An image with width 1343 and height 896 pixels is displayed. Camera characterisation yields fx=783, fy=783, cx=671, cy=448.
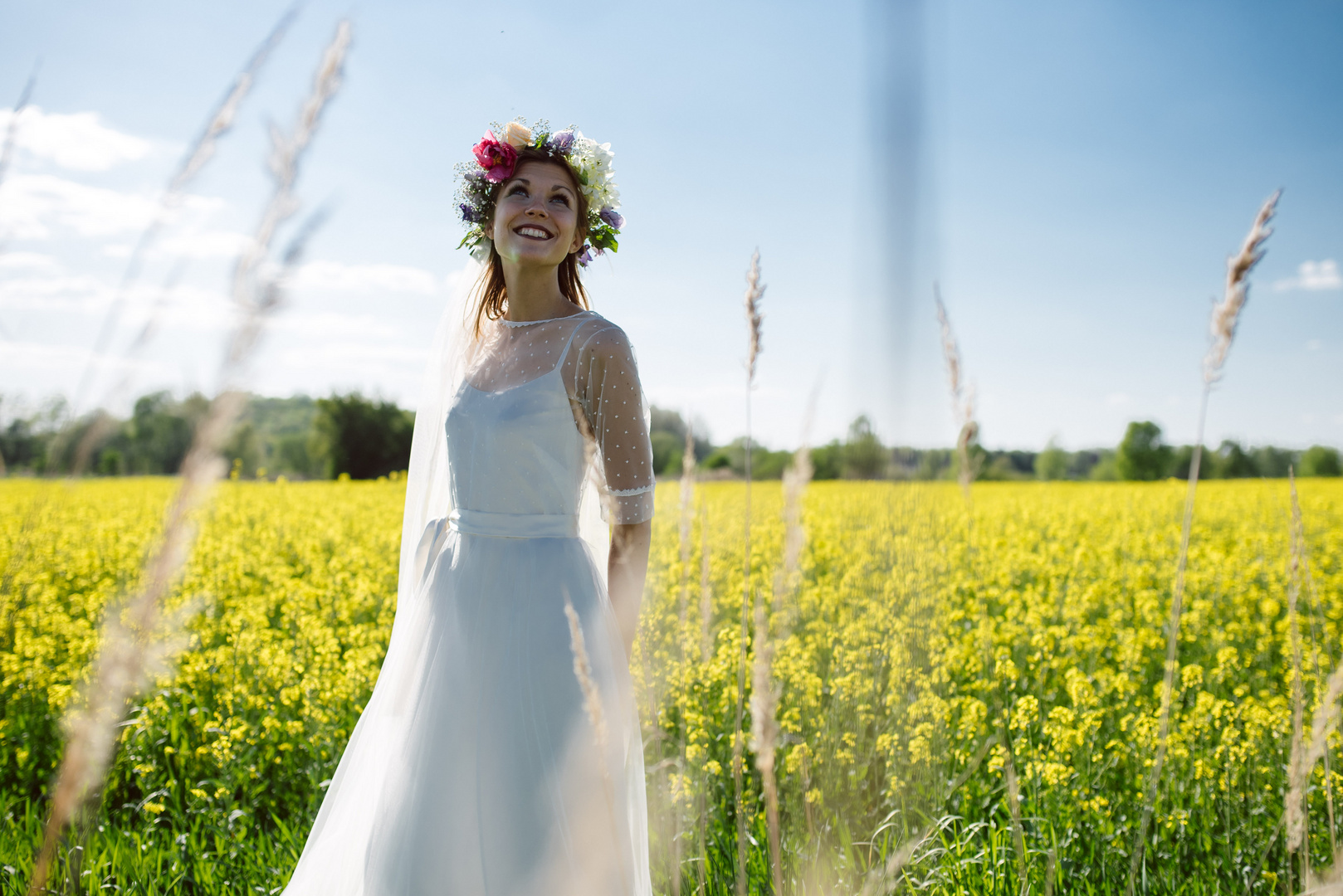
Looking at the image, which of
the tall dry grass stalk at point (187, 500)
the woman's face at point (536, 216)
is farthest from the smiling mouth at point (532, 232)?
the tall dry grass stalk at point (187, 500)

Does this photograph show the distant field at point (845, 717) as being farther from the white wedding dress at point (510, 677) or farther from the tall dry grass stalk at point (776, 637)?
the white wedding dress at point (510, 677)

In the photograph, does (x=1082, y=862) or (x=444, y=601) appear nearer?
(x=444, y=601)

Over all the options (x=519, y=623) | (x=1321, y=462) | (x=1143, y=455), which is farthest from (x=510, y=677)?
(x=1321, y=462)

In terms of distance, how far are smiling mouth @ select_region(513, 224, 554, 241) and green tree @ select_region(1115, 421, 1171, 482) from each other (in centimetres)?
2962

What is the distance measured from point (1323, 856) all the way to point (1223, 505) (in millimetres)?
11237

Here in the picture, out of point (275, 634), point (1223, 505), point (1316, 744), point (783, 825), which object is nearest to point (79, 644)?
point (275, 634)

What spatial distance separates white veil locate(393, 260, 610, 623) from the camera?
218cm

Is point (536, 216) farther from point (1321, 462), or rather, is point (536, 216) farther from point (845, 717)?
point (1321, 462)

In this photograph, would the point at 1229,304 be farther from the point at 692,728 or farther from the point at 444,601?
the point at 692,728

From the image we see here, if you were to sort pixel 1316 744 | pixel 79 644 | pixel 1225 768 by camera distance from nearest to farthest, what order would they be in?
pixel 1316 744
pixel 1225 768
pixel 79 644

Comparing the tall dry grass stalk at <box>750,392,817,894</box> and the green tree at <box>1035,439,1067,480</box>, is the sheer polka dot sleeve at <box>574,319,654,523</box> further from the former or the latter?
the green tree at <box>1035,439,1067,480</box>

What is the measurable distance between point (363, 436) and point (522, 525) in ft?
135

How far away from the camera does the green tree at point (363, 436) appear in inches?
1549

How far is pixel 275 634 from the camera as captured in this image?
3867mm
